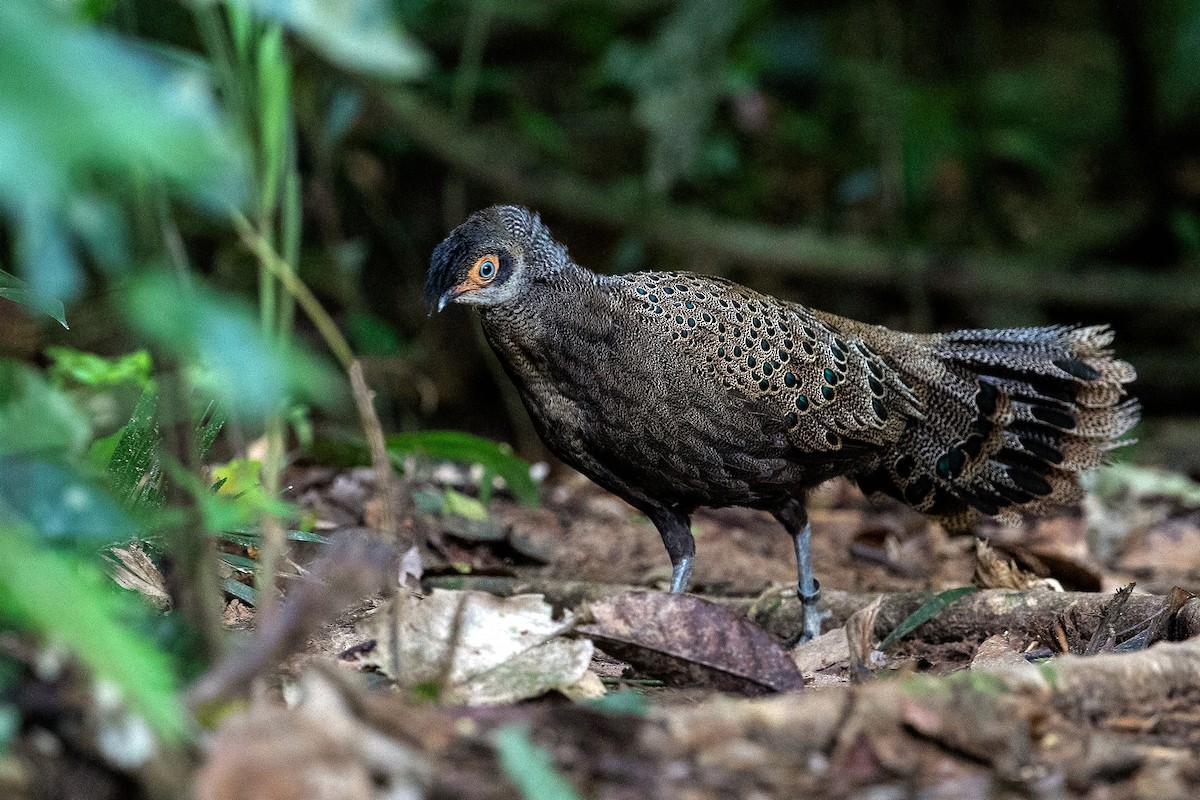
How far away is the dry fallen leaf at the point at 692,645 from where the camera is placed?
315 centimetres

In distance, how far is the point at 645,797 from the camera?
2217mm

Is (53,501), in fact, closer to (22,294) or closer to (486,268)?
(22,294)

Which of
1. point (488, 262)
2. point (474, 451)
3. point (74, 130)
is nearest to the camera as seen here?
point (74, 130)

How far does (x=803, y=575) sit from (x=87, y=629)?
140 inches

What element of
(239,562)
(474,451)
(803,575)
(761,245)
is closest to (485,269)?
(474,451)

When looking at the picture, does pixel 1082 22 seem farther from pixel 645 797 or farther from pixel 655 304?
pixel 645 797

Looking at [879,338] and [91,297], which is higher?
[879,338]

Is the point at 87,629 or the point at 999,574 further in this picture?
the point at 999,574

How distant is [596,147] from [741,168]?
3.91 feet

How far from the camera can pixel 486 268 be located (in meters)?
4.69

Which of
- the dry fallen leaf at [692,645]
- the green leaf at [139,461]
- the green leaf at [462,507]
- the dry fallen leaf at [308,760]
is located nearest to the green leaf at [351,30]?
the dry fallen leaf at [308,760]

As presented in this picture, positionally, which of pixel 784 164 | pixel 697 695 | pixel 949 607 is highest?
pixel 784 164

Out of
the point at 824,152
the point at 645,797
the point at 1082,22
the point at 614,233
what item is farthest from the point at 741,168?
the point at 645,797

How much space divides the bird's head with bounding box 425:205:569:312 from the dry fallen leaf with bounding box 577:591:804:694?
173 cm
